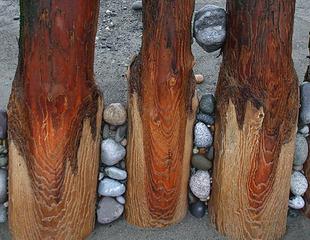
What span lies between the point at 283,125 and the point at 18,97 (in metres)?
0.76

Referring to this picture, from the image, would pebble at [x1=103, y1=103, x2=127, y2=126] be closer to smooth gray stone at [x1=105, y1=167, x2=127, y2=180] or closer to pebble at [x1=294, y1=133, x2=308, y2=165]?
smooth gray stone at [x1=105, y1=167, x2=127, y2=180]

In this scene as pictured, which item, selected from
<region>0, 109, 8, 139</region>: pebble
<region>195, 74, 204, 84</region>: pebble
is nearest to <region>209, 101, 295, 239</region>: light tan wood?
<region>0, 109, 8, 139</region>: pebble

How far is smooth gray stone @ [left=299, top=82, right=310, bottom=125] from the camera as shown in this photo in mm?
1999

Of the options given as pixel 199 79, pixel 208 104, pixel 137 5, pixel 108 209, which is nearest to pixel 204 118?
pixel 208 104

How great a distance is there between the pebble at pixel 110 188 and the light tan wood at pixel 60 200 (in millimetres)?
40

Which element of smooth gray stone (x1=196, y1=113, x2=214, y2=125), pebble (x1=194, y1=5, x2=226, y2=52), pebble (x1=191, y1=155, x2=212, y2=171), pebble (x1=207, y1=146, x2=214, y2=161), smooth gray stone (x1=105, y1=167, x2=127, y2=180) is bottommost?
smooth gray stone (x1=105, y1=167, x2=127, y2=180)

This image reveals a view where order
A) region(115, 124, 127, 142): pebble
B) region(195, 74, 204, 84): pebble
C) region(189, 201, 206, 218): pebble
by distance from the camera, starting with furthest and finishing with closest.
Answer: region(195, 74, 204, 84): pebble < region(189, 201, 206, 218): pebble < region(115, 124, 127, 142): pebble

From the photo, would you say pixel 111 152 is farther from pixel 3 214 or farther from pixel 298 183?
pixel 298 183

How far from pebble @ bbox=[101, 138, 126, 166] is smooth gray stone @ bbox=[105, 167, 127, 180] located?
0.02 meters

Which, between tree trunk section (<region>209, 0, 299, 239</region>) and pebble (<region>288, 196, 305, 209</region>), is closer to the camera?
tree trunk section (<region>209, 0, 299, 239</region>)

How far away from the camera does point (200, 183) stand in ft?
6.61

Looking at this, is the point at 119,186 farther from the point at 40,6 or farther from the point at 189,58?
the point at 40,6

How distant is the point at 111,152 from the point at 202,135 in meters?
0.28

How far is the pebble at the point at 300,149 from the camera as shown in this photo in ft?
6.69
